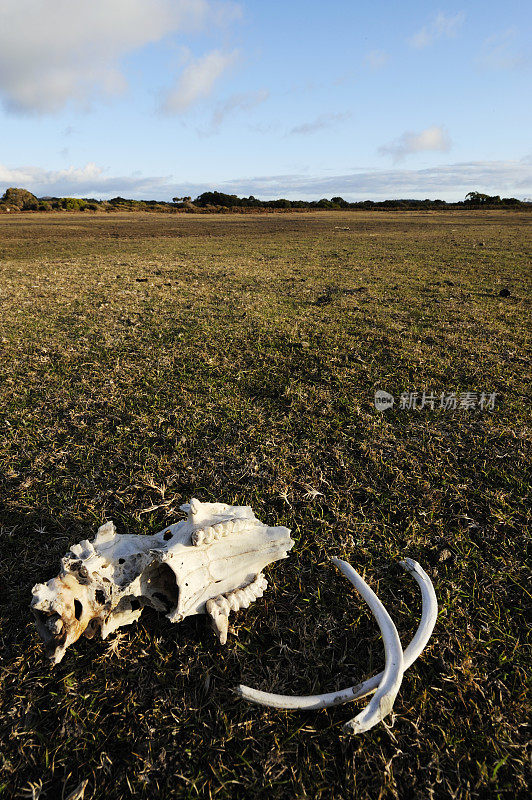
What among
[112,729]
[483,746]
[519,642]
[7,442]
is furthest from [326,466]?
[7,442]

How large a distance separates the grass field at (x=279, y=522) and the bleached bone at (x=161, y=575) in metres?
0.23

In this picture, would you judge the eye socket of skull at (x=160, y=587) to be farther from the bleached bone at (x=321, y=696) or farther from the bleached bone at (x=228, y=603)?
the bleached bone at (x=321, y=696)

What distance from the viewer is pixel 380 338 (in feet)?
21.4

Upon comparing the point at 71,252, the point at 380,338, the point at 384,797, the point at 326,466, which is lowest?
the point at 384,797

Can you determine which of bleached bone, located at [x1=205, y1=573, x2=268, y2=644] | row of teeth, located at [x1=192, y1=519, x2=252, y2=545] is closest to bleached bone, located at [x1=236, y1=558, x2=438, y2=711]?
bleached bone, located at [x1=205, y1=573, x2=268, y2=644]

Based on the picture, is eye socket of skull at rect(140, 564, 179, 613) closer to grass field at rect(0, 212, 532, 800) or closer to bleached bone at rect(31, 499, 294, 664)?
bleached bone at rect(31, 499, 294, 664)

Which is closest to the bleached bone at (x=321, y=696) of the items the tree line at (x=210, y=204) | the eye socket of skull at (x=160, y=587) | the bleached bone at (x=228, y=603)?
the bleached bone at (x=228, y=603)

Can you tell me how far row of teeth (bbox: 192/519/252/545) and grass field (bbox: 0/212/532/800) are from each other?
48 cm

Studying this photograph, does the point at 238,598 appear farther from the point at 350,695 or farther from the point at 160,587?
the point at 350,695

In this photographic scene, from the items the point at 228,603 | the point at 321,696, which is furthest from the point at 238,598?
the point at 321,696

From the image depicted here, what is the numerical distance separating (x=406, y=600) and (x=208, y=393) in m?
3.10

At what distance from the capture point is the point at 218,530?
86.0 inches

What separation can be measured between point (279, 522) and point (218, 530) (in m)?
0.82

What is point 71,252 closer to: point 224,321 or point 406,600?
point 224,321
